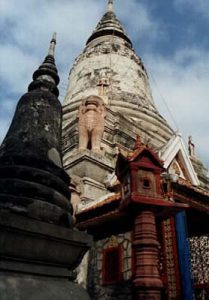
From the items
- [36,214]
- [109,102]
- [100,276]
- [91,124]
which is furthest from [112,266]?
[109,102]

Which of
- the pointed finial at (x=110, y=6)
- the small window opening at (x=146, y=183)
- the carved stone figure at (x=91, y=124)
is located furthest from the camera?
the pointed finial at (x=110, y=6)

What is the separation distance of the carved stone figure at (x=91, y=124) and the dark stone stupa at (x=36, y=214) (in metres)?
7.12

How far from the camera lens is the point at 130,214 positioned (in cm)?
515

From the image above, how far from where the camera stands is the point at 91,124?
35.1 feet

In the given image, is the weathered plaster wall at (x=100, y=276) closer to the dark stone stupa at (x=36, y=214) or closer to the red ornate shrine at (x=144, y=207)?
the red ornate shrine at (x=144, y=207)

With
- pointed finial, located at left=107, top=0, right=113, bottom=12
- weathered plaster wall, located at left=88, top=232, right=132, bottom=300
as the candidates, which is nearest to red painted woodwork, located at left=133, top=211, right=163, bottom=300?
weathered plaster wall, located at left=88, top=232, right=132, bottom=300

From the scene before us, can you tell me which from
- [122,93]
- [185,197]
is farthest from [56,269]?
[122,93]

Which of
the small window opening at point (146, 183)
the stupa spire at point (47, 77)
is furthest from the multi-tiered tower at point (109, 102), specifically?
the stupa spire at point (47, 77)

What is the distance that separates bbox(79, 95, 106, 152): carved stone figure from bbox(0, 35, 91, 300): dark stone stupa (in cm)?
712

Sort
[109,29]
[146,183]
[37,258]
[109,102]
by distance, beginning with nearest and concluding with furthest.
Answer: [37,258], [146,183], [109,102], [109,29]

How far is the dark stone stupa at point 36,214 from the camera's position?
2121 millimetres

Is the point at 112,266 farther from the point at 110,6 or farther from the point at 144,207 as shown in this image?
the point at 110,6

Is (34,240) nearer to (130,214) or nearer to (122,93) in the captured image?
(130,214)

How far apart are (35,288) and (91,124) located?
8.76 metres
